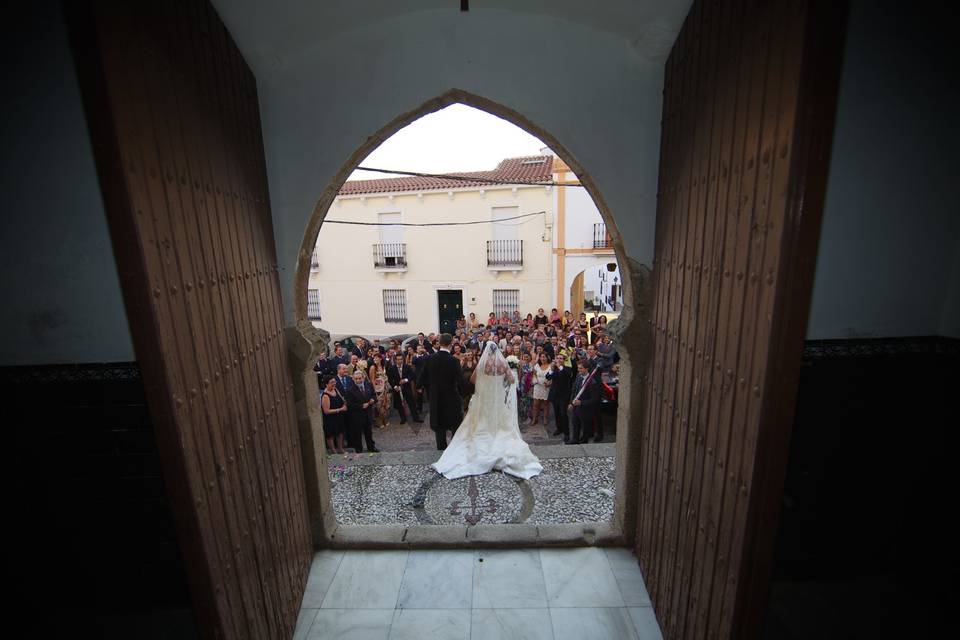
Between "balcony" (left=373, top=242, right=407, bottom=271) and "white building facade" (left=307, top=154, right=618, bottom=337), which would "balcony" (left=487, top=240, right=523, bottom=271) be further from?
"balcony" (left=373, top=242, right=407, bottom=271)

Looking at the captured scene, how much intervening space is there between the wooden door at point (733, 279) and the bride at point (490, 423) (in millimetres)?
2561

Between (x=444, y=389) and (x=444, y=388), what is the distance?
0.01 m

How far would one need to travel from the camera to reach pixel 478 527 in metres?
3.42

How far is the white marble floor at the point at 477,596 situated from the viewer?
2592mm

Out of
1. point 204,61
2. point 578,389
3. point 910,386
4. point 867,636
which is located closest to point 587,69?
point 204,61

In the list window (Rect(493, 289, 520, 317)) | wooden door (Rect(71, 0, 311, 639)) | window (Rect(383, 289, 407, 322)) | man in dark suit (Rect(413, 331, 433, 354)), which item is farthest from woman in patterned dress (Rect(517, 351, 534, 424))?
window (Rect(383, 289, 407, 322))

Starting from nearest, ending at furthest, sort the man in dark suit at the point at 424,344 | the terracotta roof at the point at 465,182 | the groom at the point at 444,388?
1. the groom at the point at 444,388
2. the man in dark suit at the point at 424,344
3. the terracotta roof at the point at 465,182

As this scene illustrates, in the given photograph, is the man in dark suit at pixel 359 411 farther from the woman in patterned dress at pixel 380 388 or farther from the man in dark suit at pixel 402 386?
the man in dark suit at pixel 402 386

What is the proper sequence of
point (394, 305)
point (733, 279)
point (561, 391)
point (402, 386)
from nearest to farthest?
point (733, 279), point (561, 391), point (402, 386), point (394, 305)

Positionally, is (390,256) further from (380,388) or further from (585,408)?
(585,408)

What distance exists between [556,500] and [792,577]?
2.21 meters

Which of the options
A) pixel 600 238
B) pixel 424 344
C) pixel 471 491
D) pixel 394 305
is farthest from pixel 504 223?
pixel 471 491

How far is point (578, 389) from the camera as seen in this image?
605cm

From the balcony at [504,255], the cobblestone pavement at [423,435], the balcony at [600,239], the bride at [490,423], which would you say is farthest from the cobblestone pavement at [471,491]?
the balcony at [504,255]
